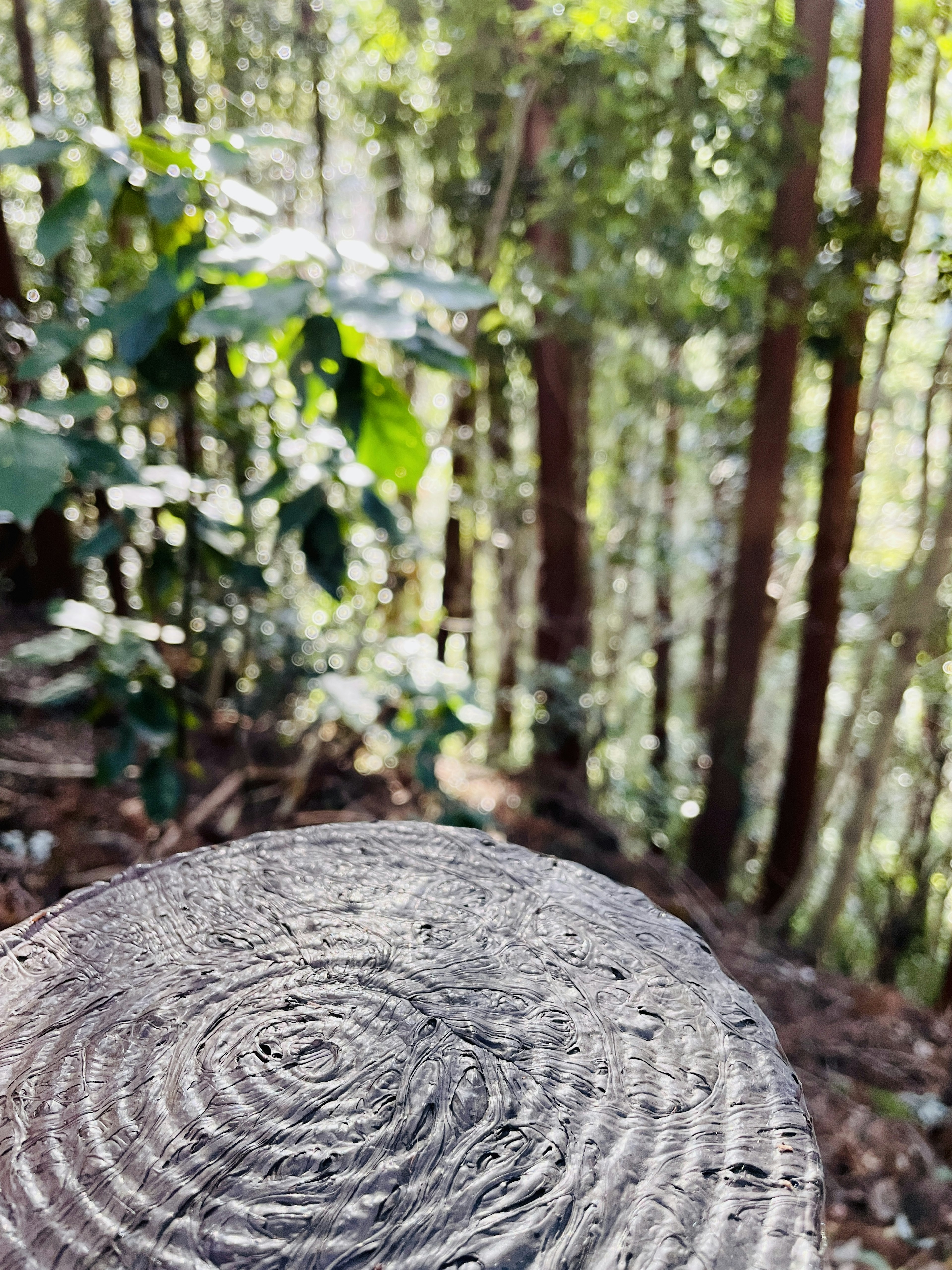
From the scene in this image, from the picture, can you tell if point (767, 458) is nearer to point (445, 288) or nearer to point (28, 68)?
point (445, 288)

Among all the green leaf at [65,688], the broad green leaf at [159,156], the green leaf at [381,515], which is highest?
the broad green leaf at [159,156]

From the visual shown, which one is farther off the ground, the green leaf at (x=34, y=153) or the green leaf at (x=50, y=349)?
the green leaf at (x=34, y=153)

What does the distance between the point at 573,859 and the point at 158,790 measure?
67.9 inches

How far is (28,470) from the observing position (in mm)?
1108

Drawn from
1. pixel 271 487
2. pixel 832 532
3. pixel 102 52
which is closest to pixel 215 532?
pixel 271 487

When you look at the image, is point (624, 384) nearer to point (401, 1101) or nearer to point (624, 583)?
point (624, 583)

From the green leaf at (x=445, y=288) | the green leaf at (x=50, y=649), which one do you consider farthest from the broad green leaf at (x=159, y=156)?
the green leaf at (x=50, y=649)

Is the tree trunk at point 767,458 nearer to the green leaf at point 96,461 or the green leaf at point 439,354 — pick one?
the green leaf at point 439,354

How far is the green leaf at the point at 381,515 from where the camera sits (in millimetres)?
1812

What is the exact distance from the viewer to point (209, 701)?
106 inches

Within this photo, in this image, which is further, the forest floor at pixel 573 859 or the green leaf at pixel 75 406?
the forest floor at pixel 573 859

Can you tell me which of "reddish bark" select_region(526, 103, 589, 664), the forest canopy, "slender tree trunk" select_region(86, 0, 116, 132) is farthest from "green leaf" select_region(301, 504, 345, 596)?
"slender tree trunk" select_region(86, 0, 116, 132)

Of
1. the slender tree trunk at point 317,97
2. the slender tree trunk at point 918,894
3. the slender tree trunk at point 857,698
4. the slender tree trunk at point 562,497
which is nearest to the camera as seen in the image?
the slender tree trunk at point 317,97

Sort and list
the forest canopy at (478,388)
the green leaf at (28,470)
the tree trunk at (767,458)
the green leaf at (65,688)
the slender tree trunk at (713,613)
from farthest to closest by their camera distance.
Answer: the slender tree trunk at (713,613) → the tree trunk at (767,458) → the green leaf at (65,688) → the forest canopy at (478,388) → the green leaf at (28,470)
